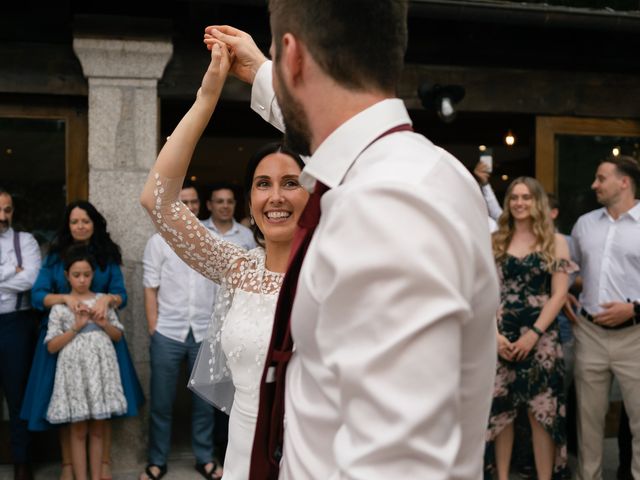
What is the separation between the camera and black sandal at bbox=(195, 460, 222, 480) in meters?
5.92

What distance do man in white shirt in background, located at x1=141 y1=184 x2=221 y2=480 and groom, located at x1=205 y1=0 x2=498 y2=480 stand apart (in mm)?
4693

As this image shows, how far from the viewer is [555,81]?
23.5 feet

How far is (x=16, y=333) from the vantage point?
18.8 ft

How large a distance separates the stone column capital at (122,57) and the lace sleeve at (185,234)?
3.86 metres

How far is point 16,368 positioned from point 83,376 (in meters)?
0.62

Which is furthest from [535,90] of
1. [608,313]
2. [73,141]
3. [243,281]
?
[243,281]

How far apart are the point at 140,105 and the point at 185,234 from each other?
160 inches

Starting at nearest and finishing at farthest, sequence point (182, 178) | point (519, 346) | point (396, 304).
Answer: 1. point (396, 304)
2. point (182, 178)
3. point (519, 346)

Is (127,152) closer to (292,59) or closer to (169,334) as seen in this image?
(169,334)

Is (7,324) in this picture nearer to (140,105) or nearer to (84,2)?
(140,105)

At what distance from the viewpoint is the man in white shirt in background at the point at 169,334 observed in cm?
597

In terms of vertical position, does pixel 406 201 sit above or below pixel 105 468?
above

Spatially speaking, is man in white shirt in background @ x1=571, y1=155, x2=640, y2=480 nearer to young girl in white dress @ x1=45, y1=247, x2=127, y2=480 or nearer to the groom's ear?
young girl in white dress @ x1=45, y1=247, x2=127, y2=480

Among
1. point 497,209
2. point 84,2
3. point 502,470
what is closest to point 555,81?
point 497,209
